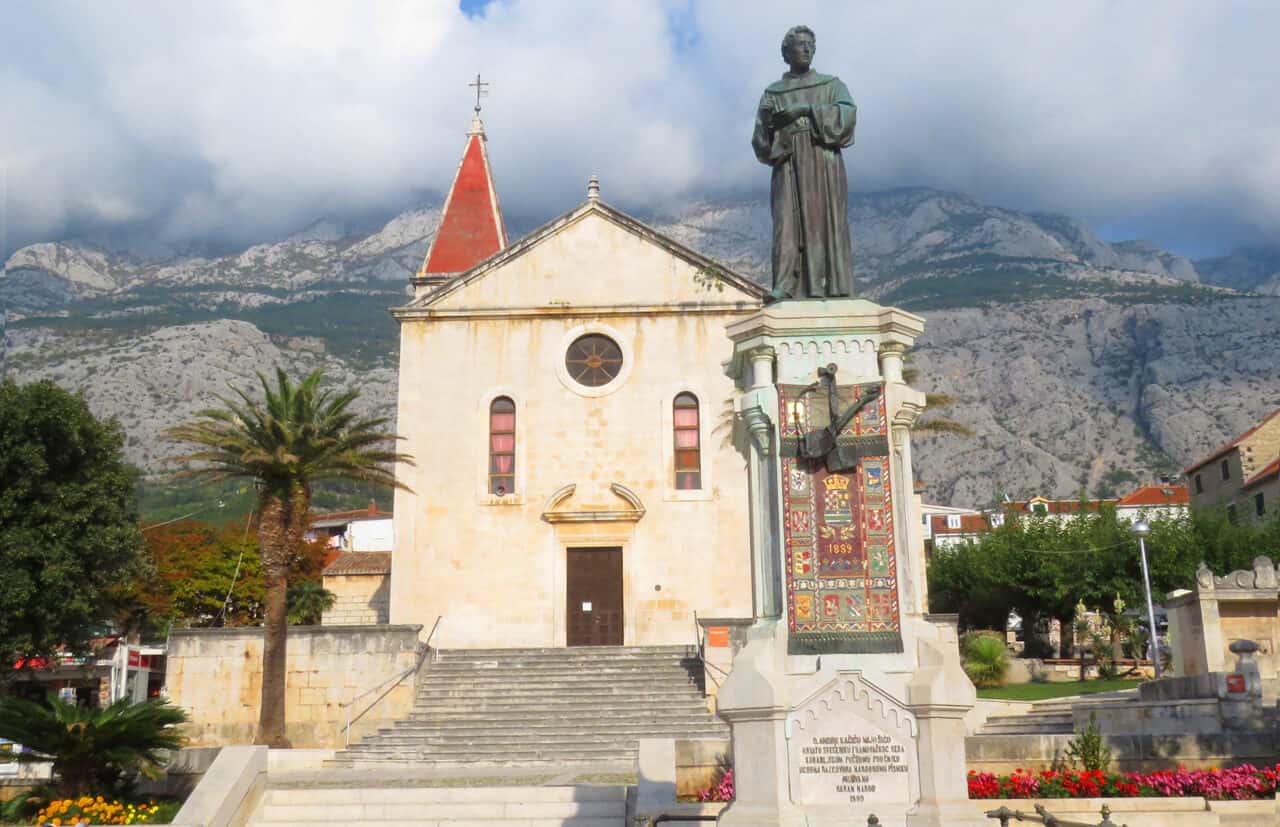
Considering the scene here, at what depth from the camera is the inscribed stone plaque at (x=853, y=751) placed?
8539 millimetres

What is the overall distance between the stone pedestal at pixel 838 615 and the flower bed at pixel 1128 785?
438cm

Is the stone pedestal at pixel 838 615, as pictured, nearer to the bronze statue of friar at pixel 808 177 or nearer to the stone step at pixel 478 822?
the bronze statue of friar at pixel 808 177

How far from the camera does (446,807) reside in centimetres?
1439

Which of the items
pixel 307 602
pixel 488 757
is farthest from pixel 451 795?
pixel 307 602

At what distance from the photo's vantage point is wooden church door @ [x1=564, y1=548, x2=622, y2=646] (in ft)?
90.1

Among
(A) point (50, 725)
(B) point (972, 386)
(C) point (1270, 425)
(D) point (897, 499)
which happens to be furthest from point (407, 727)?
(B) point (972, 386)

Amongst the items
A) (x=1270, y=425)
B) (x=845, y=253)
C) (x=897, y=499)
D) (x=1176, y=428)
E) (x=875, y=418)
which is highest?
(x=1176, y=428)

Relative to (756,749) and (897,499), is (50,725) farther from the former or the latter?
(897,499)

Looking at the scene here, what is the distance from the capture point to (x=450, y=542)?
27703 millimetres

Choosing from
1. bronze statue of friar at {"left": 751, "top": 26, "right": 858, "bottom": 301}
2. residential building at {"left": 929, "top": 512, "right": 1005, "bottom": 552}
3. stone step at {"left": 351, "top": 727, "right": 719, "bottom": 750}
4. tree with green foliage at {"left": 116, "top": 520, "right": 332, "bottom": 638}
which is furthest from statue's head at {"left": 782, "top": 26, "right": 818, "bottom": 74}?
residential building at {"left": 929, "top": 512, "right": 1005, "bottom": 552}

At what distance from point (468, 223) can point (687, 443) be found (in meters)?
11.6

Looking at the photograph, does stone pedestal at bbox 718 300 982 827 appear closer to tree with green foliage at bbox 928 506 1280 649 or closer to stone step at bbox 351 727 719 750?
stone step at bbox 351 727 719 750

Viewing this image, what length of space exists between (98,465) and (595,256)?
12880 mm

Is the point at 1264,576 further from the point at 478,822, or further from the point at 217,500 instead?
the point at 217,500
